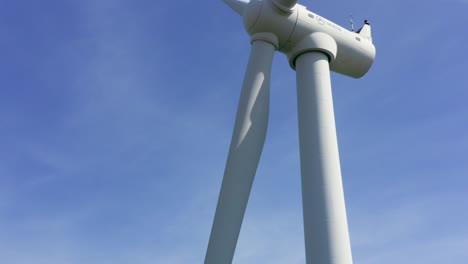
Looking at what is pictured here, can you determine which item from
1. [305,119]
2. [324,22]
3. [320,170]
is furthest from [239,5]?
[320,170]

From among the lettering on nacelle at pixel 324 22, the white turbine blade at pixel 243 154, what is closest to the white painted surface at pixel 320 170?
the white turbine blade at pixel 243 154

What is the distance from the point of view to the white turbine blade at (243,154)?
11.6 meters

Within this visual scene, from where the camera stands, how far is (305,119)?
43.4 feet

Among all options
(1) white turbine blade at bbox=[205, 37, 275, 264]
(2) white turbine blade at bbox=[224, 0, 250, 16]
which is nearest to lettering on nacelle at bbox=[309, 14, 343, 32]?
(1) white turbine blade at bbox=[205, 37, 275, 264]

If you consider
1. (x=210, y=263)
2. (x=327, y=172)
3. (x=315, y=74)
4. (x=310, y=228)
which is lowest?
(x=210, y=263)

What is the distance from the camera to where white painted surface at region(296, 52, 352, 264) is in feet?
37.4

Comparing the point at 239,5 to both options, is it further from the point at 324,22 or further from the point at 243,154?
the point at 243,154

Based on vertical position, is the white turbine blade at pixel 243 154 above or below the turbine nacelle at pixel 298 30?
below

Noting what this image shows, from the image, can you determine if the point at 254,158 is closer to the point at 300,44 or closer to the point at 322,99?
the point at 322,99

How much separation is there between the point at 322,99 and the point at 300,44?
242 cm

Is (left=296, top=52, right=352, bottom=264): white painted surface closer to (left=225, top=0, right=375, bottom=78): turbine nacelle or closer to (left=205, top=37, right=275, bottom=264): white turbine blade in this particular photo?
(left=225, top=0, right=375, bottom=78): turbine nacelle

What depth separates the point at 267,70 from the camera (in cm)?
1410

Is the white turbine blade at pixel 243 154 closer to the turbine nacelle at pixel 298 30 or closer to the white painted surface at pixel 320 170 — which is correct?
the turbine nacelle at pixel 298 30

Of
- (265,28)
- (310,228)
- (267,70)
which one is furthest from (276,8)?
(310,228)
